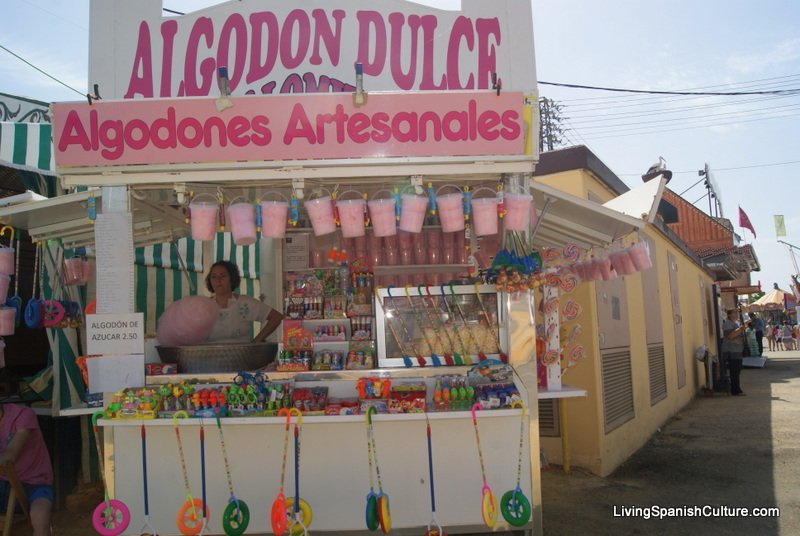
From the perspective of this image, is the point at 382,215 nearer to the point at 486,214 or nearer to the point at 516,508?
the point at 486,214

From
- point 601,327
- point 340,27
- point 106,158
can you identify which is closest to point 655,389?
point 601,327

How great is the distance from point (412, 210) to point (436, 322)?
941 mm

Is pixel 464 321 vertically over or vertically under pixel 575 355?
over

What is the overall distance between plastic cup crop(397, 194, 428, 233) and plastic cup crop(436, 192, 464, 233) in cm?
11

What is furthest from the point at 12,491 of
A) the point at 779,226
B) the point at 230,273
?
the point at 779,226

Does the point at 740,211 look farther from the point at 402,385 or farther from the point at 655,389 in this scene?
the point at 402,385

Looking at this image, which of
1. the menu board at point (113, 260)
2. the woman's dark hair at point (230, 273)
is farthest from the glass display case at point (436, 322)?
the menu board at point (113, 260)

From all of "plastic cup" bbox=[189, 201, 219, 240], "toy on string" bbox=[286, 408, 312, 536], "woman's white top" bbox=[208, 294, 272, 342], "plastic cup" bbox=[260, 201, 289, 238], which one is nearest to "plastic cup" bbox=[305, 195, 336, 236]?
"plastic cup" bbox=[260, 201, 289, 238]

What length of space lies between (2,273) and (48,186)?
2.33m

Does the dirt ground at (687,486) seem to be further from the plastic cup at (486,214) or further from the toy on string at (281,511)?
the plastic cup at (486,214)

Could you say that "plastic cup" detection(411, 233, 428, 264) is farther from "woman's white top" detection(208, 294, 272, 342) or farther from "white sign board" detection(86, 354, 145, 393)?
"white sign board" detection(86, 354, 145, 393)

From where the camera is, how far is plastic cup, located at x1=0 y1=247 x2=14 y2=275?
4.57m

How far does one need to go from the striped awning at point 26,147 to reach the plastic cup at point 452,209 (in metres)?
3.71

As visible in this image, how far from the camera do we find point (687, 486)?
6355 mm
